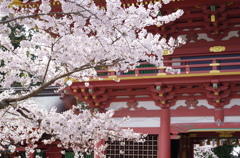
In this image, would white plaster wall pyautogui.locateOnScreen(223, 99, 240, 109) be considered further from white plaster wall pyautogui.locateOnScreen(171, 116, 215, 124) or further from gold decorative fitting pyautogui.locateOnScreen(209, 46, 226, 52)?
gold decorative fitting pyautogui.locateOnScreen(209, 46, 226, 52)

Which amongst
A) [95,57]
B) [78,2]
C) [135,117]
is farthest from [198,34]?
[78,2]

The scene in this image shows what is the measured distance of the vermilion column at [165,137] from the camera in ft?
35.2

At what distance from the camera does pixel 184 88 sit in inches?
423

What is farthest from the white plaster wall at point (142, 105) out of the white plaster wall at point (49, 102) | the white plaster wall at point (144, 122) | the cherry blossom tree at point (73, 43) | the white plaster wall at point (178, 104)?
the white plaster wall at point (49, 102)

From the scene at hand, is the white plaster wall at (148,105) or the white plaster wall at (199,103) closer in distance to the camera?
the white plaster wall at (199,103)

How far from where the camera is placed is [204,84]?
10336 millimetres

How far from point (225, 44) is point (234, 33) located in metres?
0.43

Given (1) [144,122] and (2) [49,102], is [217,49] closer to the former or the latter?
(1) [144,122]

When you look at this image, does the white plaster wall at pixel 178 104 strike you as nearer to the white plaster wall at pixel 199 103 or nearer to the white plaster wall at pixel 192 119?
the white plaster wall at pixel 199 103

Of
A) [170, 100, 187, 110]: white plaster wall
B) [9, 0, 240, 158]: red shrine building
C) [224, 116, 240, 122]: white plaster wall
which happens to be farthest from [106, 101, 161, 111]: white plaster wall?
[224, 116, 240, 122]: white plaster wall

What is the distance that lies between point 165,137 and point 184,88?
4.96 ft

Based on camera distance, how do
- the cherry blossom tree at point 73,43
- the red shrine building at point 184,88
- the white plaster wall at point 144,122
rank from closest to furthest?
the cherry blossom tree at point 73,43
the red shrine building at point 184,88
the white plaster wall at point 144,122

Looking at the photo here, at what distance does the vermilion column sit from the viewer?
A: 35.2 ft

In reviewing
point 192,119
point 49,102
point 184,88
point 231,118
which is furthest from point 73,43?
point 49,102
